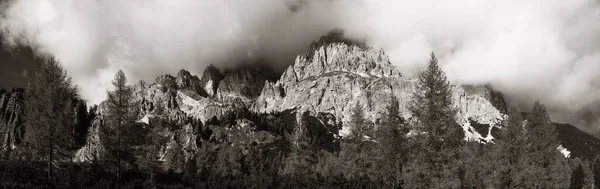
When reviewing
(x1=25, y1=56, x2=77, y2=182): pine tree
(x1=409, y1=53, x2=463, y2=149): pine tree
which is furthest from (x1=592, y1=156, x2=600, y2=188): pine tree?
(x1=25, y1=56, x2=77, y2=182): pine tree

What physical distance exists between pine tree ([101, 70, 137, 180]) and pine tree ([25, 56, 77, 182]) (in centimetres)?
737

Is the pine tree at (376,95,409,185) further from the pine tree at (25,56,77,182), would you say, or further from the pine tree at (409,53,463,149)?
the pine tree at (25,56,77,182)

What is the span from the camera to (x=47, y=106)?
29156 millimetres

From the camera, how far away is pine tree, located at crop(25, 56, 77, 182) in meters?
29.0

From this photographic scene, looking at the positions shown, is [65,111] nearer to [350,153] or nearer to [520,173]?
[350,153]

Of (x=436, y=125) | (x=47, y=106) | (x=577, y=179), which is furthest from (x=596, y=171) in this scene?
(x=47, y=106)

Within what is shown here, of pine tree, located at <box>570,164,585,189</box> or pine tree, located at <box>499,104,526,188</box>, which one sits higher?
pine tree, located at <box>499,104,526,188</box>

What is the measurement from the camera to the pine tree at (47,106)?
95.2 feet

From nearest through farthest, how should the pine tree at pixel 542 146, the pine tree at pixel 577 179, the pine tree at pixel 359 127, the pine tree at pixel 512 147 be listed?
the pine tree at pixel 512 147 < the pine tree at pixel 542 146 < the pine tree at pixel 359 127 < the pine tree at pixel 577 179

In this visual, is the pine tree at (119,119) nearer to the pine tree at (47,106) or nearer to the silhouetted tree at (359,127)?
the pine tree at (47,106)

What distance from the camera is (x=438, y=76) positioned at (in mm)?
30156

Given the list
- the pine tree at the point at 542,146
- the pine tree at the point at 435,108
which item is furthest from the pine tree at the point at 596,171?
the pine tree at the point at 435,108

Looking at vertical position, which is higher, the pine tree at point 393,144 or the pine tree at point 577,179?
the pine tree at point 393,144

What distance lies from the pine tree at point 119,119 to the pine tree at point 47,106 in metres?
7.37
